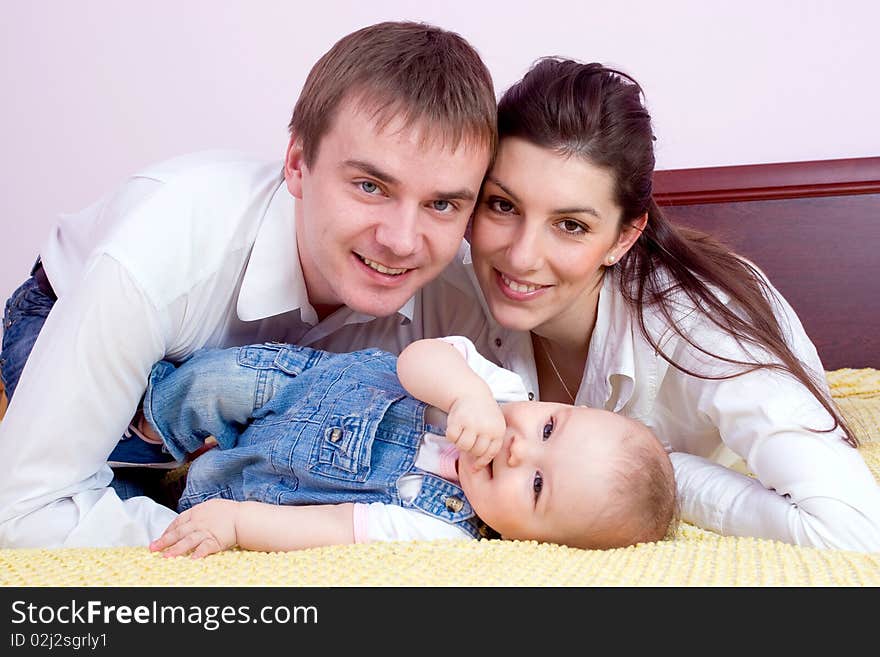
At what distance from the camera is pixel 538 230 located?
1.67 meters

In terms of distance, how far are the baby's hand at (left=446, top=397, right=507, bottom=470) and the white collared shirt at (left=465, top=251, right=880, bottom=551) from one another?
0.47m

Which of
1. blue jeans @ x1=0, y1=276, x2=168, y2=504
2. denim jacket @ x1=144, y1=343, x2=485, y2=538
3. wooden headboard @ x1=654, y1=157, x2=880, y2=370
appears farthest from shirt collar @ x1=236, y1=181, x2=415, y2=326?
A: wooden headboard @ x1=654, y1=157, x2=880, y2=370

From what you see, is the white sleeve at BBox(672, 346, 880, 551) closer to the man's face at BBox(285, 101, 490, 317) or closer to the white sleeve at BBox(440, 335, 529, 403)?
the white sleeve at BBox(440, 335, 529, 403)

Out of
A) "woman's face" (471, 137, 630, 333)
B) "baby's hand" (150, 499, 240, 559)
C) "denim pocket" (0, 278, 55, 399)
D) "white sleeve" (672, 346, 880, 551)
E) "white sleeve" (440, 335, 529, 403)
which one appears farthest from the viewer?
"denim pocket" (0, 278, 55, 399)

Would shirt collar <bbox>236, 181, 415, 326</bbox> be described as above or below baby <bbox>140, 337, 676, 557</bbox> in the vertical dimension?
above

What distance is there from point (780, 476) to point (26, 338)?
59.9 inches

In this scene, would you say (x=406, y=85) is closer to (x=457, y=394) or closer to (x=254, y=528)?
(x=457, y=394)

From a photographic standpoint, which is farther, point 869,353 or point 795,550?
point 869,353

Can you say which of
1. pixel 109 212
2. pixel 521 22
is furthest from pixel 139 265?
pixel 521 22

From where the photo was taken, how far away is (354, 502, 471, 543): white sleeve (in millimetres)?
1339

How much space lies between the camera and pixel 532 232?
5.46 ft

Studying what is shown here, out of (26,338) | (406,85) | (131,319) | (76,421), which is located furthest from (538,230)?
(26,338)
